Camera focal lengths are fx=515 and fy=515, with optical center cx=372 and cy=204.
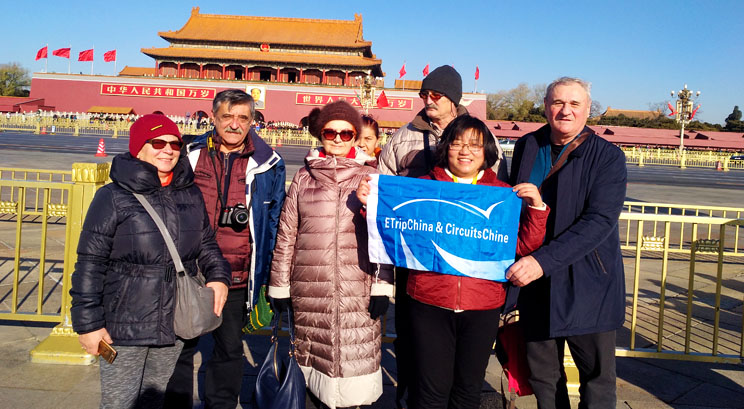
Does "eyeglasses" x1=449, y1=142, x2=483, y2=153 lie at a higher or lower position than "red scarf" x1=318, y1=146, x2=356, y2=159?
higher

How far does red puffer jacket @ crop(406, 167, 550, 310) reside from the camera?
2.36 metres

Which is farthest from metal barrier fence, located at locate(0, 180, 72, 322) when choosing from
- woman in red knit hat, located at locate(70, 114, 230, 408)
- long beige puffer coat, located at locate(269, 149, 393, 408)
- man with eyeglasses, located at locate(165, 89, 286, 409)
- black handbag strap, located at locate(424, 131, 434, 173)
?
black handbag strap, located at locate(424, 131, 434, 173)

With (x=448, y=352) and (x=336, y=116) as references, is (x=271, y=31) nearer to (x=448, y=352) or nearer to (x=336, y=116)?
(x=336, y=116)

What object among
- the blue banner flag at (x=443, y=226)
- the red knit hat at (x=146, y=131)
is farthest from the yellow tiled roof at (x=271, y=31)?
the red knit hat at (x=146, y=131)

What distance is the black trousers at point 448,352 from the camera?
2352 millimetres

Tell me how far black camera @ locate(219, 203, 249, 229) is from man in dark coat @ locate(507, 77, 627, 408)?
1.34m

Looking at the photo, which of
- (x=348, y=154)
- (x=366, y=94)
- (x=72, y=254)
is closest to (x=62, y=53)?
(x=366, y=94)

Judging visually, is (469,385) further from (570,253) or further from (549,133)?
(549,133)

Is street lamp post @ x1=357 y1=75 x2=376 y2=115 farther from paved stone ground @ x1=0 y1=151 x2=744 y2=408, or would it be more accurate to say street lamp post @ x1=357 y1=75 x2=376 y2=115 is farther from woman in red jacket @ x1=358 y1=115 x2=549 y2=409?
woman in red jacket @ x1=358 y1=115 x2=549 y2=409

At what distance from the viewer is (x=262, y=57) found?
142 ft

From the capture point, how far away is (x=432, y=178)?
8.33 ft

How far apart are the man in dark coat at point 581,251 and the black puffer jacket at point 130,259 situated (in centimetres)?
153

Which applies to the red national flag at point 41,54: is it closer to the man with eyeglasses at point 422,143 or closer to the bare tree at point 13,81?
the bare tree at point 13,81

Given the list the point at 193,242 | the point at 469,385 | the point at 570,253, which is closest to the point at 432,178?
the point at 570,253
